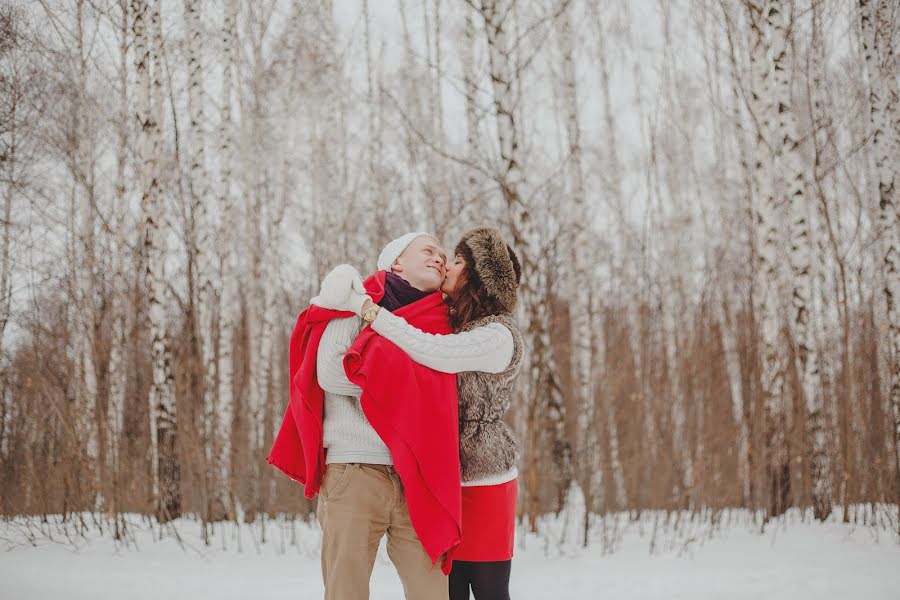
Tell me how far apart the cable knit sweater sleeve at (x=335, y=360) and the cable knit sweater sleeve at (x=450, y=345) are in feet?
0.45

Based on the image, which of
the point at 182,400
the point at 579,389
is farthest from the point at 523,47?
the point at 182,400

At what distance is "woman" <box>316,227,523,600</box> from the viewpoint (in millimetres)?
2273

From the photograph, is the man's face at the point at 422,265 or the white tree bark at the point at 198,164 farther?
the white tree bark at the point at 198,164

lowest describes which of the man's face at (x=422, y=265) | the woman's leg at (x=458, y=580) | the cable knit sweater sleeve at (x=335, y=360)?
the woman's leg at (x=458, y=580)

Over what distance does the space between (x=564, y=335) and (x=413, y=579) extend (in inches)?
367

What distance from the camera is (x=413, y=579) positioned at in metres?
2.09

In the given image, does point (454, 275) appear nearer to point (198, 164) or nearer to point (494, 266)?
point (494, 266)

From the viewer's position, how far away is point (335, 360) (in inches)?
82.9

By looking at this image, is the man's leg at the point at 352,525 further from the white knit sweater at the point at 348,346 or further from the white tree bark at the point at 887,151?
the white tree bark at the point at 887,151

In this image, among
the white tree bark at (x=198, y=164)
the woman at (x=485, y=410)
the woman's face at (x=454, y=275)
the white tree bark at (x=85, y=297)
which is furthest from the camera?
the white tree bark at (x=198, y=164)

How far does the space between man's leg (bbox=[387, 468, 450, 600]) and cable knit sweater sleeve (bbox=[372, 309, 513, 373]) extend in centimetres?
40

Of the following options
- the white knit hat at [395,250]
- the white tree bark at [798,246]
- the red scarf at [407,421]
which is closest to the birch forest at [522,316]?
the white tree bark at [798,246]

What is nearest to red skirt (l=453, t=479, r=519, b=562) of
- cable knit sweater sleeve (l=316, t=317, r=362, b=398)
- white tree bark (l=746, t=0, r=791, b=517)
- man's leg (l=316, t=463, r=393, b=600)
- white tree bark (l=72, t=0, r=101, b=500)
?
man's leg (l=316, t=463, r=393, b=600)

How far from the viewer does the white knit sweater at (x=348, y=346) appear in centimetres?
209
